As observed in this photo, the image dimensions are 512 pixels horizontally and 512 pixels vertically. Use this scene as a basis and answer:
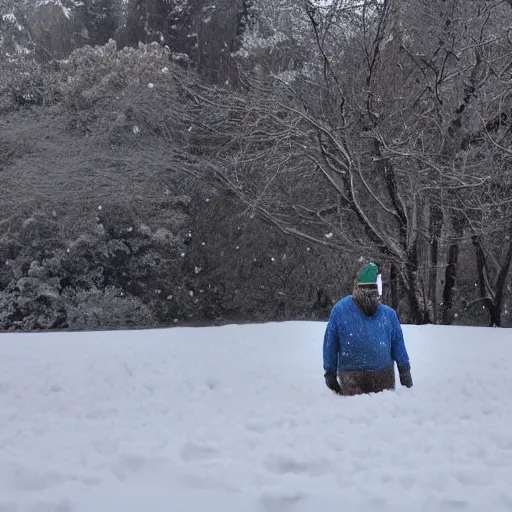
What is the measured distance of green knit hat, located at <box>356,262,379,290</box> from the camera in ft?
18.0

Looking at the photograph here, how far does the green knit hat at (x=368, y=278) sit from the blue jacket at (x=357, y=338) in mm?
164

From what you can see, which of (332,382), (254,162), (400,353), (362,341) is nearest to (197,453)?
(332,382)

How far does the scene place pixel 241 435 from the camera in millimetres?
4707

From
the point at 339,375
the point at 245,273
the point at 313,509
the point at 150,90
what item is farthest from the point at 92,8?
the point at 313,509

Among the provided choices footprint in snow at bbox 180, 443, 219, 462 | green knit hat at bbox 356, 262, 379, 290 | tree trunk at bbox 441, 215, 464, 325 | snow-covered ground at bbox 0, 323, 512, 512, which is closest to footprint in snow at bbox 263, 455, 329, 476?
snow-covered ground at bbox 0, 323, 512, 512

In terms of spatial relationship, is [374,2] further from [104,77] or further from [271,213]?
[104,77]

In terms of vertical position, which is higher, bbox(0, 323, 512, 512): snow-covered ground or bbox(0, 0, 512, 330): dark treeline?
bbox(0, 0, 512, 330): dark treeline

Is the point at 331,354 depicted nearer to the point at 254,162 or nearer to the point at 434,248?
the point at 254,162

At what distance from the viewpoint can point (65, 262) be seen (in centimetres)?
1741

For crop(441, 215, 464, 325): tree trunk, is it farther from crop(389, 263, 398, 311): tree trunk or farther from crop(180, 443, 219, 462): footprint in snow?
crop(180, 443, 219, 462): footprint in snow

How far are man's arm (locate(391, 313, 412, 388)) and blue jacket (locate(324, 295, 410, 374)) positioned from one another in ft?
0.23

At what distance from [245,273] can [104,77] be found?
6.13 meters

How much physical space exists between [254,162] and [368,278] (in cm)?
857

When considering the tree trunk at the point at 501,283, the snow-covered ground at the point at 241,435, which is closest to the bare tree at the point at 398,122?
the tree trunk at the point at 501,283
